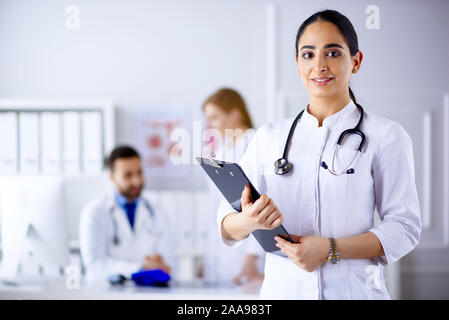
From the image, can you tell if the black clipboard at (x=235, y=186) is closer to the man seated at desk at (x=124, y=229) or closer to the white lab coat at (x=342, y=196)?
the white lab coat at (x=342, y=196)

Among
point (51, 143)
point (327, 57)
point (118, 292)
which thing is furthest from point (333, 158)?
point (51, 143)

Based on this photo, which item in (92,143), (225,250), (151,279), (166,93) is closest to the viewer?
(151,279)

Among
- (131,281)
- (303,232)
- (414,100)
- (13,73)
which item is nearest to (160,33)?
(13,73)

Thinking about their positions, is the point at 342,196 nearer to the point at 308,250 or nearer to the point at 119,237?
the point at 308,250

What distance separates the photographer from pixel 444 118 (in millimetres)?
1180

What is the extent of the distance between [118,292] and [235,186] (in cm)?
68

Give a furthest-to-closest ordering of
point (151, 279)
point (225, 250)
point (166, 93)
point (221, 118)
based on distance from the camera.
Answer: point (166, 93) → point (225, 250) → point (221, 118) → point (151, 279)

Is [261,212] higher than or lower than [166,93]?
lower

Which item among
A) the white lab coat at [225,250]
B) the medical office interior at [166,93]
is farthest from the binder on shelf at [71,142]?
the white lab coat at [225,250]

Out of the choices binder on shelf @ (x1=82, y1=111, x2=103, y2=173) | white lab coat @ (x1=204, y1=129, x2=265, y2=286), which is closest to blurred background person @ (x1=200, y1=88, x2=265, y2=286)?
white lab coat @ (x1=204, y1=129, x2=265, y2=286)

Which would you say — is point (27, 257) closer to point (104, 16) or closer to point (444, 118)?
point (104, 16)

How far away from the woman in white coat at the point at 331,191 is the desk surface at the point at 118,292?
1.38 feet

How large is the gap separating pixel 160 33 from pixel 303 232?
127 cm

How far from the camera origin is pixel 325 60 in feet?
2.28
